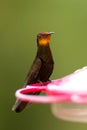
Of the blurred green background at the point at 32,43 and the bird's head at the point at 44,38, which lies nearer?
the bird's head at the point at 44,38

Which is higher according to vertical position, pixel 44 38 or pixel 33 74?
pixel 44 38

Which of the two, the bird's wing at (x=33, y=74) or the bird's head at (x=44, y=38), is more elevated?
the bird's head at (x=44, y=38)

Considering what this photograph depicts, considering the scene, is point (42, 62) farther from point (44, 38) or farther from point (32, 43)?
point (32, 43)

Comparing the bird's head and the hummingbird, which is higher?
the bird's head

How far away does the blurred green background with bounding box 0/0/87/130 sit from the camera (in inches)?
68.7

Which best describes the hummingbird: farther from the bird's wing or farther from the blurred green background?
the blurred green background

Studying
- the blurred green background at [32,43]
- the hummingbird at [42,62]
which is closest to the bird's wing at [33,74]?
the hummingbird at [42,62]

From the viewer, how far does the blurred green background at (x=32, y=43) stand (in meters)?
1.75

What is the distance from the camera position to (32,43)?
1758 mm

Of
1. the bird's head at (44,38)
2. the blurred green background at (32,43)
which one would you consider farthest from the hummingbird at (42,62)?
the blurred green background at (32,43)

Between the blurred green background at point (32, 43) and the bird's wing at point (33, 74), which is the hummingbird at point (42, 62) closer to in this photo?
the bird's wing at point (33, 74)

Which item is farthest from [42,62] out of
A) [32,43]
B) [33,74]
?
[32,43]

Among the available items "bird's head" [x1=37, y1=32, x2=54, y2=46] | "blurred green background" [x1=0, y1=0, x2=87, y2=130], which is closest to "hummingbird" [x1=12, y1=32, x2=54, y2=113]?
"bird's head" [x1=37, y1=32, x2=54, y2=46]

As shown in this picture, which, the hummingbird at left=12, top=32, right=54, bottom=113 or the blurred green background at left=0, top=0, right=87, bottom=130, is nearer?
the hummingbird at left=12, top=32, right=54, bottom=113
